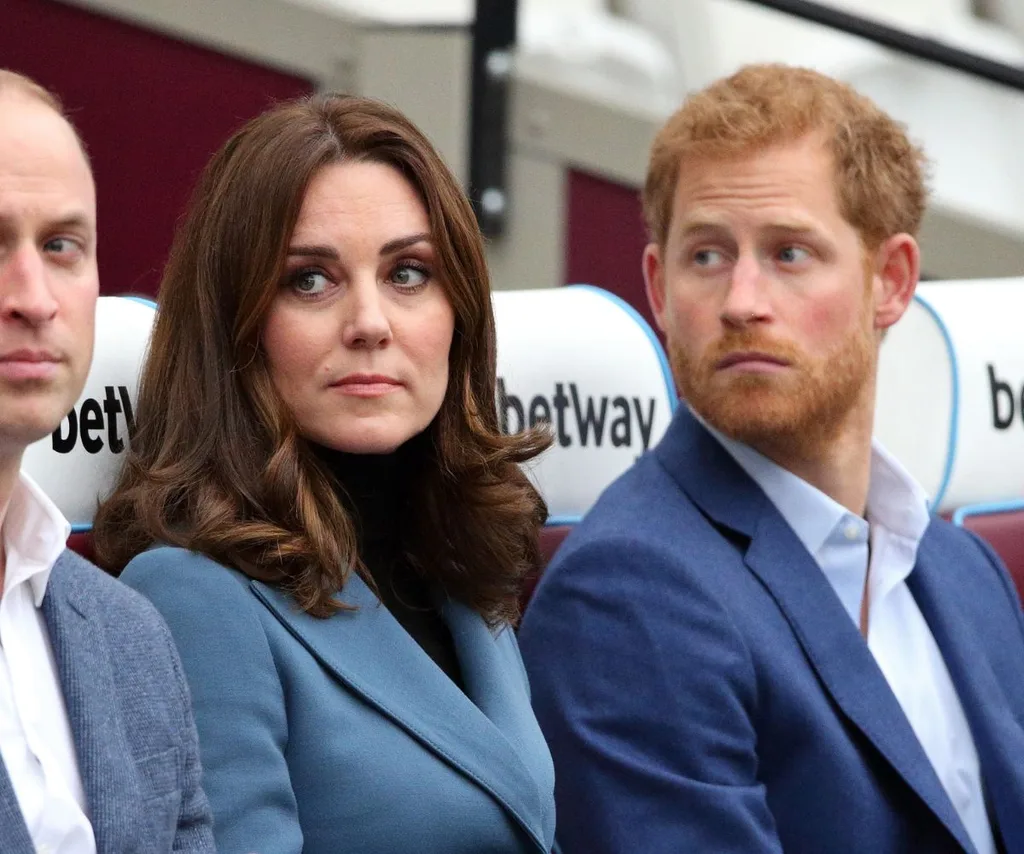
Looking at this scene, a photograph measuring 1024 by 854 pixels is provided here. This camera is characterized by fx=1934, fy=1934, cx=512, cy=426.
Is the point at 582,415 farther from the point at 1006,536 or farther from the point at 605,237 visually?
the point at 605,237

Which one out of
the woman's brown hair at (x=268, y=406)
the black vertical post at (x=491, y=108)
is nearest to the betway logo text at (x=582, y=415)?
the woman's brown hair at (x=268, y=406)

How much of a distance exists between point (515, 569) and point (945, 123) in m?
2.67

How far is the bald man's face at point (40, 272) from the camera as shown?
1.40m

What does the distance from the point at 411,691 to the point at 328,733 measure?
4.3 inches

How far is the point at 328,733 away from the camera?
165 cm

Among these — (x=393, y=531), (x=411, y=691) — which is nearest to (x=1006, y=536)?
(x=393, y=531)

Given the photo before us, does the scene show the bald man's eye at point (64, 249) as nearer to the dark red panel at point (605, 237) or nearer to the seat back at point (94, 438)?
the seat back at point (94, 438)

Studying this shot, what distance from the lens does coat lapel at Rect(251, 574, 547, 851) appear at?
1.69 m

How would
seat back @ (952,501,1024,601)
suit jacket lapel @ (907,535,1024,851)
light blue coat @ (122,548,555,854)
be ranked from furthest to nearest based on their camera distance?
seat back @ (952,501,1024,601) → suit jacket lapel @ (907,535,1024,851) → light blue coat @ (122,548,555,854)

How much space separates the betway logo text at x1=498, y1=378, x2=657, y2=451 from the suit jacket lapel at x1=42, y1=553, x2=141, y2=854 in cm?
73

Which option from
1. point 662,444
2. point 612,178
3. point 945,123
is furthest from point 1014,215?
point 662,444

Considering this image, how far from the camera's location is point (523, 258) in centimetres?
372

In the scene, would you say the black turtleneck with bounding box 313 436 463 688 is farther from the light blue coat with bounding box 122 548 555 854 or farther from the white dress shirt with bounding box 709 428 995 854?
the white dress shirt with bounding box 709 428 995 854

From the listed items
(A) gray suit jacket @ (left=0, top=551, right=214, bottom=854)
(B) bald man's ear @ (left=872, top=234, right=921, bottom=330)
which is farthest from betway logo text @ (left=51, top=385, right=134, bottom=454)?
(B) bald man's ear @ (left=872, top=234, right=921, bottom=330)
